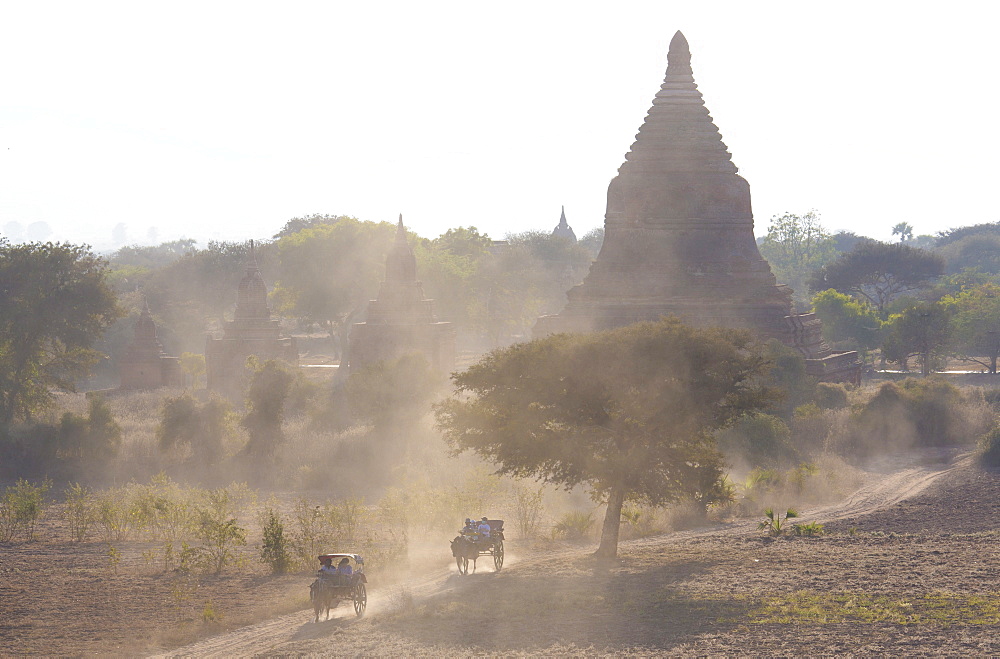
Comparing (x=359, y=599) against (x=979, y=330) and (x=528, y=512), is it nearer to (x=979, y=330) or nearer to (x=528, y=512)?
(x=528, y=512)

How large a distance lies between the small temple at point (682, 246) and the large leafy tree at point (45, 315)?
15245mm

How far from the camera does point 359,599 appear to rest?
1788cm

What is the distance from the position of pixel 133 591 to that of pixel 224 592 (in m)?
1.50

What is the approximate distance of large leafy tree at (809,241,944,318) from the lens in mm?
80062

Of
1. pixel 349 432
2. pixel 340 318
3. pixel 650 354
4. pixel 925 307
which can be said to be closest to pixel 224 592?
pixel 650 354

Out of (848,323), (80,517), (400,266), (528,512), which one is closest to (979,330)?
(848,323)

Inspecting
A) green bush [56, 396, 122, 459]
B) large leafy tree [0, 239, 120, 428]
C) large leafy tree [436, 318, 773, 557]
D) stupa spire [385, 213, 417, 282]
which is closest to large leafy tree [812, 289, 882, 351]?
stupa spire [385, 213, 417, 282]

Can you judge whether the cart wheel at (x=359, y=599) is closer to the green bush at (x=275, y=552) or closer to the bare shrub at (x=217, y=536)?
the green bush at (x=275, y=552)

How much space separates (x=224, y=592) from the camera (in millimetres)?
20859

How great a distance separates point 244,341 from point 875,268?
45.1 meters

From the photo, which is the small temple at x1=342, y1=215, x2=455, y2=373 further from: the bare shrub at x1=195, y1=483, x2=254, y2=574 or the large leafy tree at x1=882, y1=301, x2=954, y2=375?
the bare shrub at x1=195, y1=483, x2=254, y2=574

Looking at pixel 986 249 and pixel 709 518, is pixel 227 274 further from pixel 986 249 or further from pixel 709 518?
pixel 986 249

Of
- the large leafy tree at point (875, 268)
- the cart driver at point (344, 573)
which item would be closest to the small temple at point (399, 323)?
the cart driver at point (344, 573)

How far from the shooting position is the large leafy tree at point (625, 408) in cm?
2077
